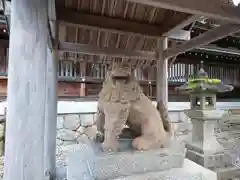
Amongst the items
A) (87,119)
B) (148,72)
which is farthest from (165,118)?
(148,72)

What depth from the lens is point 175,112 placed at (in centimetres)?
466

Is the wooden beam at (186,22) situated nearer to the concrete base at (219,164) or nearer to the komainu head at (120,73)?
the komainu head at (120,73)

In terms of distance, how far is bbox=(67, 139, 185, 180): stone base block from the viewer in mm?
1331

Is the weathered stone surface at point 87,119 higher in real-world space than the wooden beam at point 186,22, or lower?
lower

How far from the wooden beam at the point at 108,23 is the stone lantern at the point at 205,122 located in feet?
3.38

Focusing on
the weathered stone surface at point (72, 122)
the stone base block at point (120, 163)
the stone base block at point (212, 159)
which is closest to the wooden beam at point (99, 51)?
the stone base block at point (120, 163)

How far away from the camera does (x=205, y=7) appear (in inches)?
48.6

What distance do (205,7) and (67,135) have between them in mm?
3566

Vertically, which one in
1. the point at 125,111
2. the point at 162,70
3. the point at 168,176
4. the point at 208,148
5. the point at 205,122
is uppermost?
the point at 162,70

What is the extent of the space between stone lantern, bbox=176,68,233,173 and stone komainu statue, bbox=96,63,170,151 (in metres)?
1.49

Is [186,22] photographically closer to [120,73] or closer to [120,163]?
[120,73]

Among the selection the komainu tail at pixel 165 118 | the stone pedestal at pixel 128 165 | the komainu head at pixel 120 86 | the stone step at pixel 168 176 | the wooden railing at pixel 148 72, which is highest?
the wooden railing at pixel 148 72

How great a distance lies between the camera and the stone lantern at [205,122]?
266 cm

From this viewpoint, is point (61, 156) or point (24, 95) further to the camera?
point (61, 156)
